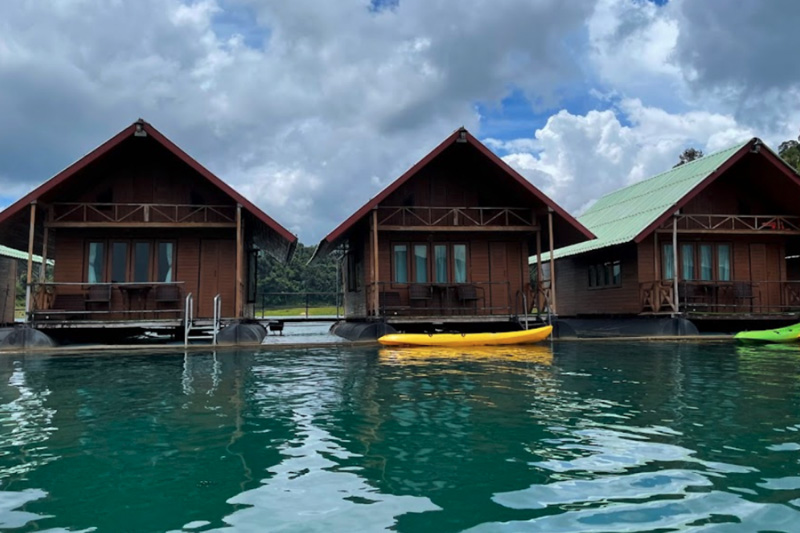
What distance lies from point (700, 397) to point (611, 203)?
24047 millimetres

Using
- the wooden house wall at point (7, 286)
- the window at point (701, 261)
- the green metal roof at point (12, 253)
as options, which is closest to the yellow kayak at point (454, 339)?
the window at point (701, 261)

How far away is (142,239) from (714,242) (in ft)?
70.8

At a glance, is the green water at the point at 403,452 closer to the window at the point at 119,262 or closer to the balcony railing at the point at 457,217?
the window at the point at 119,262

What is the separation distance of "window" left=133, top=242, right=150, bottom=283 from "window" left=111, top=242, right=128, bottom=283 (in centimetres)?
29

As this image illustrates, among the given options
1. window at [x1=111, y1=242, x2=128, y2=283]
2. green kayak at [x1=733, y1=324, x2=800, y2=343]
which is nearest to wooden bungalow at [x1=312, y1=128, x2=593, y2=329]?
green kayak at [x1=733, y1=324, x2=800, y2=343]

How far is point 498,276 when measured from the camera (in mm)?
22578

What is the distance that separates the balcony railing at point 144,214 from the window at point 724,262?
61.7ft

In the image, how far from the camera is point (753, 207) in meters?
24.5

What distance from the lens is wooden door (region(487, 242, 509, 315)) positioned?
22500 millimetres

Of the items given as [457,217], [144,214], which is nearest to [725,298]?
[457,217]

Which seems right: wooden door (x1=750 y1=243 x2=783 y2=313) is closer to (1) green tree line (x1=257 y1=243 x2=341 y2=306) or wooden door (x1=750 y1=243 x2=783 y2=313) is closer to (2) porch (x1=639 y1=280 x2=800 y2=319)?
(2) porch (x1=639 y1=280 x2=800 y2=319)

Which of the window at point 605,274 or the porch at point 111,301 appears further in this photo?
the window at point 605,274

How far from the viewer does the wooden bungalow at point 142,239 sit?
1944 cm

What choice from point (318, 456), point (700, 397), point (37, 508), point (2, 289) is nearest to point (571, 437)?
point (318, 456)
